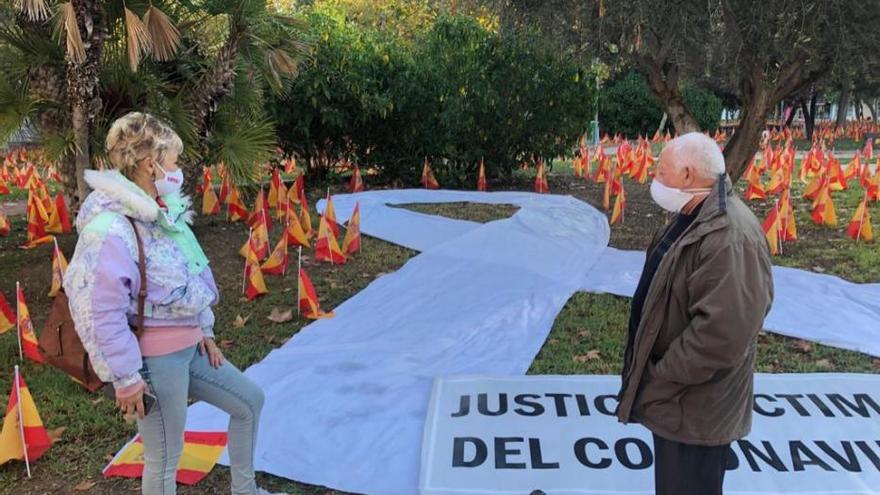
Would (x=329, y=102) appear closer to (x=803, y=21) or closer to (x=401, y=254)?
(x=401, y=254)

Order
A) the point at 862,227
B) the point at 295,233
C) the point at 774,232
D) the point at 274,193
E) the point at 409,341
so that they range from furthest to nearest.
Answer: the point at 274,193 → the point at 862,227 → the point at 295,233 → the point at 774,232 → the point at 409,341

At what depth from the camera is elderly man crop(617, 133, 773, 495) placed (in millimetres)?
1941

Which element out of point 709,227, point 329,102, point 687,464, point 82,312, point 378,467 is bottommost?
point 378,467

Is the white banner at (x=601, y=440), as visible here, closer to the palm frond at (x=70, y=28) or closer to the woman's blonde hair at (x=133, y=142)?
the woman's blonde hair at (x=133, y=142)

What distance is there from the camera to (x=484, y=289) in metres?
5.76

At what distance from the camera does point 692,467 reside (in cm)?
216

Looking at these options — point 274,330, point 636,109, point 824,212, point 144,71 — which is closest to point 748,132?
point 824,212

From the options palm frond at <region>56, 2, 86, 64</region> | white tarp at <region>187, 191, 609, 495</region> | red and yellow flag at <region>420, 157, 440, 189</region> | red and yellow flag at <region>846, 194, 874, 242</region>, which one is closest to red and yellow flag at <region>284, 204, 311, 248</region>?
white tarp at <region>187, 191, 609, 495</region>

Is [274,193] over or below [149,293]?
below

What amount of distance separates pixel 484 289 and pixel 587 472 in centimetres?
279

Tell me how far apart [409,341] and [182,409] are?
247 centimetres

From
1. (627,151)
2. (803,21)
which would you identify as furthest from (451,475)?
(627,151)

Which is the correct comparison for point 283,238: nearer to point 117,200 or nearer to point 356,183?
point 117,200

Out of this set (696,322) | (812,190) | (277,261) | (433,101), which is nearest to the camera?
(696,322)
